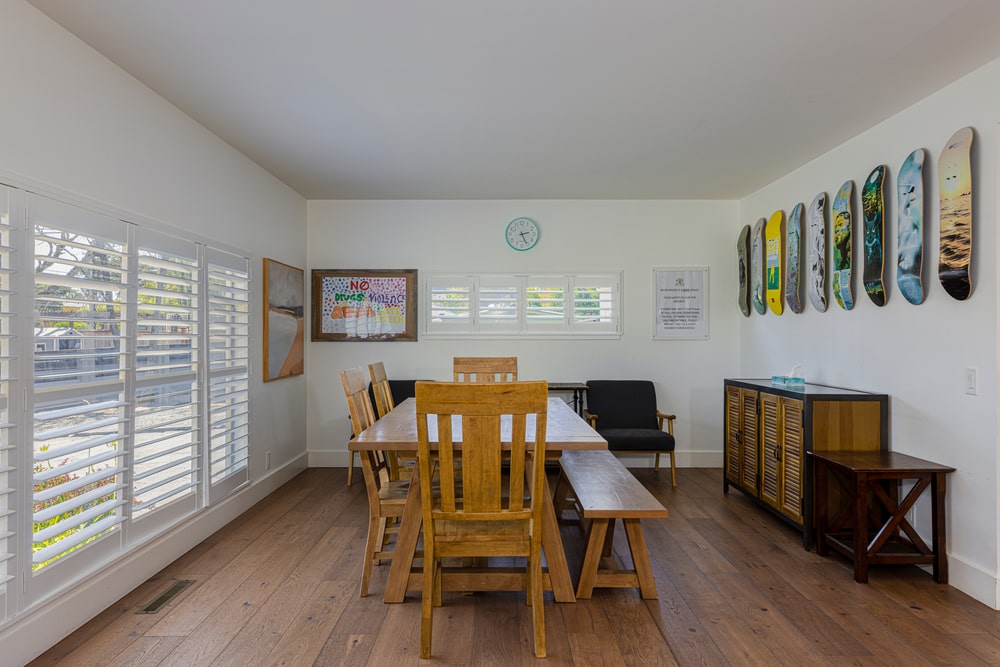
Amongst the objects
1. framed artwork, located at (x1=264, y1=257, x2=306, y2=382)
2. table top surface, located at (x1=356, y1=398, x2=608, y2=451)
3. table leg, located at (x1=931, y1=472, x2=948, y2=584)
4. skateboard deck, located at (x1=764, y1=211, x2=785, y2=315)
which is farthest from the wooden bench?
framed artwork, located at (x1=264, y1=257, x2=306, y2=382)

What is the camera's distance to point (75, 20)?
214 centimetres

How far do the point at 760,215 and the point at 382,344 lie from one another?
3.60 m

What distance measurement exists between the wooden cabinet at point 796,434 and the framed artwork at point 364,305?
298 cm

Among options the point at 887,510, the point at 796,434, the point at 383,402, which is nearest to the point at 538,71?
the point at 383,402

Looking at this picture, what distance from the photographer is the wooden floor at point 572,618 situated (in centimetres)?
208

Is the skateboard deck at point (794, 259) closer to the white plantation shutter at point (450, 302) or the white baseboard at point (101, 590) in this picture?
the white plantation shutter at point (450, 302)

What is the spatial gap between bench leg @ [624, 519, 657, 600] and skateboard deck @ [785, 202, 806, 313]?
2.44 meters

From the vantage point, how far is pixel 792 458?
326cm

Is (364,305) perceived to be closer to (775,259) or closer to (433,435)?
(433,435)

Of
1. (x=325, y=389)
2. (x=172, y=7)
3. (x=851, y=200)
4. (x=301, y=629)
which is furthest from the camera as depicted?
(x=325, y=389)

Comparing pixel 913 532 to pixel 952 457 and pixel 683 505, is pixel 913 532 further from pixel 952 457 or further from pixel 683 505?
pixel 683 505

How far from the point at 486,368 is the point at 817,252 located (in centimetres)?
251

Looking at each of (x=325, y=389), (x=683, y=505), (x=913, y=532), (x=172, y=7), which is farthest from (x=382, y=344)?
(x=913, y=532)

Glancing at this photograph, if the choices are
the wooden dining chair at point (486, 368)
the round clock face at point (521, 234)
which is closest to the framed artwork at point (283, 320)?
the wooden dining chair at point (486, 368)
